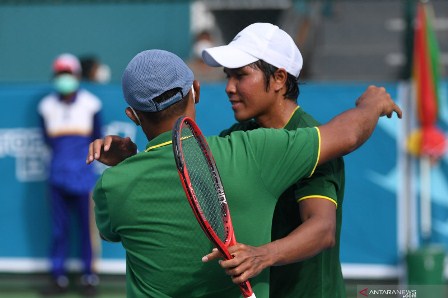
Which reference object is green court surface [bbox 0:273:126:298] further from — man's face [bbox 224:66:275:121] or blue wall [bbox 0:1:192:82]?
man's face [bbox 224:66:275:121]

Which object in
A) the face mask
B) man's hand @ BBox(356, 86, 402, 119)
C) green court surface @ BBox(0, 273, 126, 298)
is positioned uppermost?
the face mask

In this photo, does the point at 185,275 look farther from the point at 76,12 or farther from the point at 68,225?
the point at 76,12

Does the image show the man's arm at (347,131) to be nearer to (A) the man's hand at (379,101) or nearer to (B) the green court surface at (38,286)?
(A) the man's hand at (379,101)

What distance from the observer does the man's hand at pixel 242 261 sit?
2.72m

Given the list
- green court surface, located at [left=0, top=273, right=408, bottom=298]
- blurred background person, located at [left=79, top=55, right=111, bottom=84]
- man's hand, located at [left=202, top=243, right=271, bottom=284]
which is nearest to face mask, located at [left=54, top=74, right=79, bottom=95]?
blurred background person, located at [left=79, top=55, right=111, bottom=84]

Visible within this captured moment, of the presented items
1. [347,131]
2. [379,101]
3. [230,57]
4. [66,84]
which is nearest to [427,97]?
[66,84]

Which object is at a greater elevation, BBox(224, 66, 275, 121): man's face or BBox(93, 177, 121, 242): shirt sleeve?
BBox(224, 66, 275, 121): man's face

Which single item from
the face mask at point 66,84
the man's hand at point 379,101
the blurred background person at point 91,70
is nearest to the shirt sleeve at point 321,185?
the man's hand at point 379,101

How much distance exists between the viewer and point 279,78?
3.54 metres

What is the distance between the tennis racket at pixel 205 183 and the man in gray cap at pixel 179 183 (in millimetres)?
47

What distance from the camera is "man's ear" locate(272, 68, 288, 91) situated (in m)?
3.51

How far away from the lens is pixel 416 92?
796 cm

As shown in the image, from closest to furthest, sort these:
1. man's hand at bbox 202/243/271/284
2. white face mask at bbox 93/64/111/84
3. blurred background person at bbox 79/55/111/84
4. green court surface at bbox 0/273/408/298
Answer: man's hand at bbox 202/243/271/284, green court surface at bbox 0/273/408/298, blurred background person at bbox 79/55/111/84, white face mask at bbox 93/64/111/84

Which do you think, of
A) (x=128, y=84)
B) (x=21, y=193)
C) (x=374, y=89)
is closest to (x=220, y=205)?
(x=128, y=84)
